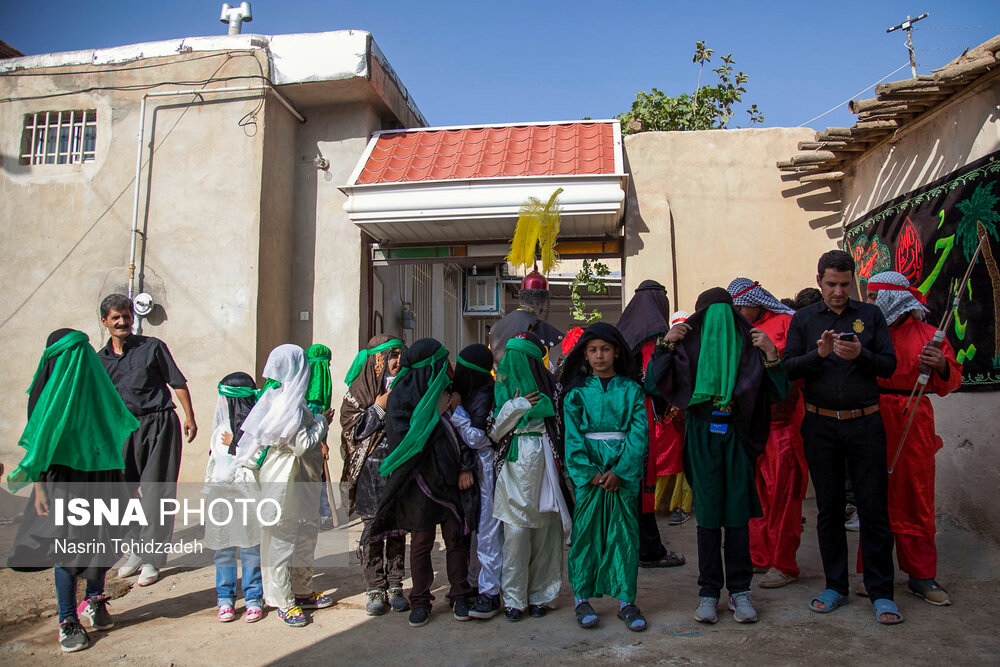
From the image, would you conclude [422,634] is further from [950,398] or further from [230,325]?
[230,325]

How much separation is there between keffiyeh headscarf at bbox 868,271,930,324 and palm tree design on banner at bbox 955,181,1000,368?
0.47 meters

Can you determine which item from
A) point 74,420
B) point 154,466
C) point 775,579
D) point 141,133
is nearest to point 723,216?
point 775,579

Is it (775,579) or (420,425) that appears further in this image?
(775,579)

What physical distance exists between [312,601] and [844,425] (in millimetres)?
3035

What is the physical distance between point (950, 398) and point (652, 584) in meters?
2.57

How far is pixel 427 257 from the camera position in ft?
24.7

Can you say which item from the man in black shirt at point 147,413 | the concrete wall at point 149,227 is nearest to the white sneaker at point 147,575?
the man in black shirt at point 147,413

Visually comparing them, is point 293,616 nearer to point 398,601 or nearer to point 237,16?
point 398,601

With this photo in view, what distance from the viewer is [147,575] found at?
450 cm

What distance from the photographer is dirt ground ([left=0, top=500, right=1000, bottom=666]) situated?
10.0 ft

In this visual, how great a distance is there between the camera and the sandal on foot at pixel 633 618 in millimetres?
3309

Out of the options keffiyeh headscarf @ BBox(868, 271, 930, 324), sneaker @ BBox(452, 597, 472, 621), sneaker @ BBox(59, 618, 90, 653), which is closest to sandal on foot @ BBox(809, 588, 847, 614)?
keffiyeh headscarf @ BBox(868, 271, 930, 324)

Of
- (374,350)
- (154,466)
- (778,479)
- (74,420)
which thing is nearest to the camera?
(74,420)

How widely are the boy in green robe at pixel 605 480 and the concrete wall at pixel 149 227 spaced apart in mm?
4377
